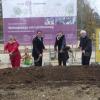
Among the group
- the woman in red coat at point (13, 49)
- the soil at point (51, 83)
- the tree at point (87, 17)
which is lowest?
the soil at point (51, 83)

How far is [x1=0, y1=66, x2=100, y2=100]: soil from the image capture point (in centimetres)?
1098

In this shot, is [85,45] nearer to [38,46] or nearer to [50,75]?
[38,46]

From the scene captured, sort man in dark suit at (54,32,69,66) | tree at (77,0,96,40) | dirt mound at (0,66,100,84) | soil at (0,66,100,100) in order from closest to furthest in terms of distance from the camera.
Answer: soil at (0,66,100,100) < dirt mound at (0,66,100,84) < man in dark suit at (54,32,69,66) < tree at (77,0,96,40)

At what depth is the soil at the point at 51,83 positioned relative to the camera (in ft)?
36.0

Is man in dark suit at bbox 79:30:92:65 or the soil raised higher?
man in dark suit at bbox 79:30:92:65

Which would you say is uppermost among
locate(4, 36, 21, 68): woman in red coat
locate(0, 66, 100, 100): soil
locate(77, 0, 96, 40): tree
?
locate(77, 0, 96, 40): tree

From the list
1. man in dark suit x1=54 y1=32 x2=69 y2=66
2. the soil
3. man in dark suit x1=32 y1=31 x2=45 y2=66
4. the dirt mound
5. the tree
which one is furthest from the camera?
the tree

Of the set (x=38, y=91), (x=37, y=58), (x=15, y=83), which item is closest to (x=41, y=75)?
(x=15, y=83)

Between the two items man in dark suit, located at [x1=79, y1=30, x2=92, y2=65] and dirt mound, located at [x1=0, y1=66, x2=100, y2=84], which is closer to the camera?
dirt mound, located at [x1=0, y1=66, x2=100, y2=84]

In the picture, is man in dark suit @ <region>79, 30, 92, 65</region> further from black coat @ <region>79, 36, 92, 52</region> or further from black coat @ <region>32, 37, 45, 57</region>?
black coat @ <region>32, 37, 45, 57</region>

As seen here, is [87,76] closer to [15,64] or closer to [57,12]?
[15,64]

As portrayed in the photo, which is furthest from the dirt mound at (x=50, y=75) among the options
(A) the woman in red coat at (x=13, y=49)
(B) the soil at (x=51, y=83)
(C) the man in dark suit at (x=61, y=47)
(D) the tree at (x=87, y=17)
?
(D) the tree at (x=87, y=17)

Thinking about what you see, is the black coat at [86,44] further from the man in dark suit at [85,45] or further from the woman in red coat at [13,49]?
the woman in red coat at [13,49]

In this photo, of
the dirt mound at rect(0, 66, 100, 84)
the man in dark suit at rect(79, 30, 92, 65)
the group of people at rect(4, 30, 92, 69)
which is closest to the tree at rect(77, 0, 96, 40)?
the group of people at rect(4, 30, 92, 69)
